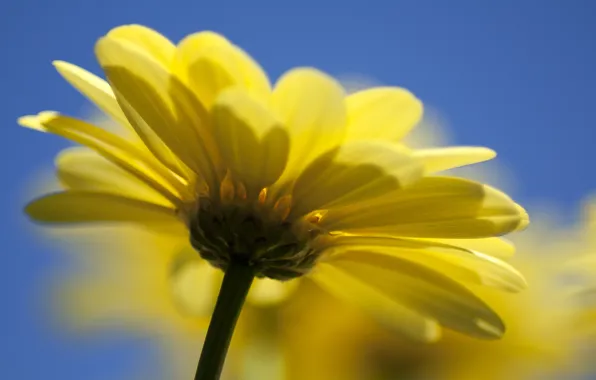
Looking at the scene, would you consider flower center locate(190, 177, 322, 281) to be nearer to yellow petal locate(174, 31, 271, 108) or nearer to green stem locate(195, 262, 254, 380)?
green stem locate(195, 262, 254, 380)

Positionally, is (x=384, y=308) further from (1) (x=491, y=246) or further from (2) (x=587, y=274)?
(2) (x=587, y=274)

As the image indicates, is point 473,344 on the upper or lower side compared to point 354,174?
upper

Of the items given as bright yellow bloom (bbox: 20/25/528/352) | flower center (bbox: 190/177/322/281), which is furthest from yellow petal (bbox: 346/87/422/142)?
flower center (bbox: 190/177/322/281)

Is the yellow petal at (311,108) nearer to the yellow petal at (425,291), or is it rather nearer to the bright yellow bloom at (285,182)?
the bright yellow bloom at (285,182)

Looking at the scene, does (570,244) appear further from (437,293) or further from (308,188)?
(308,188)

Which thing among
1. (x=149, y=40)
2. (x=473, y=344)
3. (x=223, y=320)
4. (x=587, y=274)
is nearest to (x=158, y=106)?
(x=149, y=40)

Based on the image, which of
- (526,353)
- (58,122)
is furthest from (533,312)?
(58,122)
